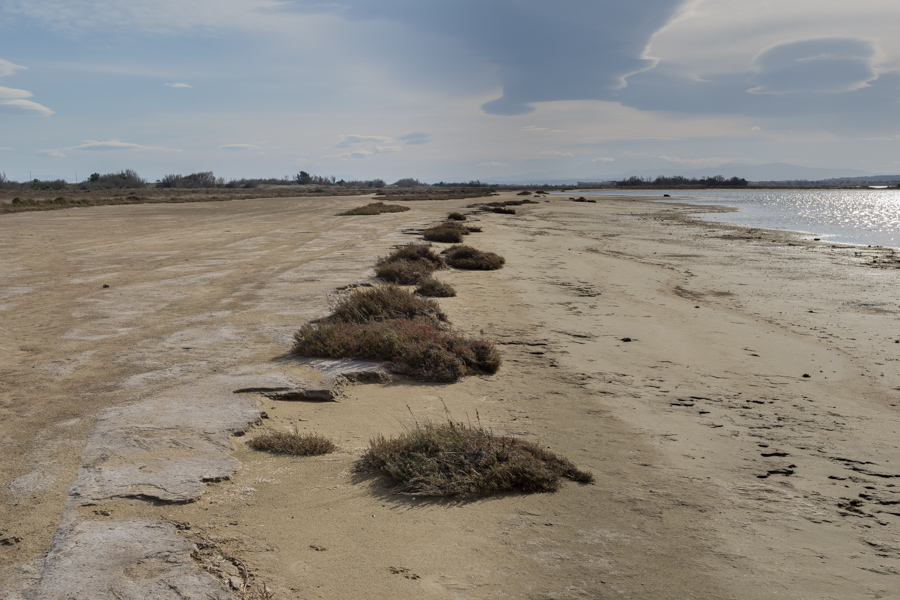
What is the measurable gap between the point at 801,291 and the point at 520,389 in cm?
906

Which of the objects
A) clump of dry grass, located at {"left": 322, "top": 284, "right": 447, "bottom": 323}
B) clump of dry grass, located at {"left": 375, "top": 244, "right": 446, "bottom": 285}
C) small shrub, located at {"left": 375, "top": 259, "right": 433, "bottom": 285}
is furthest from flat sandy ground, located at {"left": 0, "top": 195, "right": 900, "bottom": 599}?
clump of dry grass, located at {"left": 375, "top": 244, "right": 446, "bottom": 285}

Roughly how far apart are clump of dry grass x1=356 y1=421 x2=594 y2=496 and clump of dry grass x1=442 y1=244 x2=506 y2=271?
403 inches

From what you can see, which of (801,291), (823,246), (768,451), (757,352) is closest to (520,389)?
A: (768,451)

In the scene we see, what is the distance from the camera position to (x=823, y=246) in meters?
21.6

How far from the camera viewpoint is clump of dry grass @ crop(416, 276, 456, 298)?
10.8 meters

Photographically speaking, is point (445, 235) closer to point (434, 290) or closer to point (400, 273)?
point (400, 273)

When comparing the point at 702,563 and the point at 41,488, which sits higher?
the point at 41,488

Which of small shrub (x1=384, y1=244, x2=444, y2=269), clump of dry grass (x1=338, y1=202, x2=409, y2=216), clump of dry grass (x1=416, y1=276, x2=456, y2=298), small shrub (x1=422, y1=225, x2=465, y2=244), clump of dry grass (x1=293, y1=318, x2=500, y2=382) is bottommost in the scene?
clump of dry grass (x1=293, y1=318, x2=500, y2=382)

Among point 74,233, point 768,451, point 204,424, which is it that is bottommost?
point 768,451

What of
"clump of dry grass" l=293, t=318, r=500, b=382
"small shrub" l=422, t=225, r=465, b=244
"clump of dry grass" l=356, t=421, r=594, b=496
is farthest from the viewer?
"small shrub" l=422, t=225, r=465, b=244

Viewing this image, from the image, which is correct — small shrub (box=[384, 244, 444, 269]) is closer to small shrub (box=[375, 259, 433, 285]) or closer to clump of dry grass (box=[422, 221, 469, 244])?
small shrub (box=[375, 259, 433, 285])

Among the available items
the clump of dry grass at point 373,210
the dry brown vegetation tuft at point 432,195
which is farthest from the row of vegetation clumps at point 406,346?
the dry brown vegetation tuft at point 432,195

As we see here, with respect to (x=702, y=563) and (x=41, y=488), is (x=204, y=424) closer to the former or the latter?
(x=41, y=488)

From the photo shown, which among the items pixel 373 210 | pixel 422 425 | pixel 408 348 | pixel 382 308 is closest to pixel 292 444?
pixel 422 425
